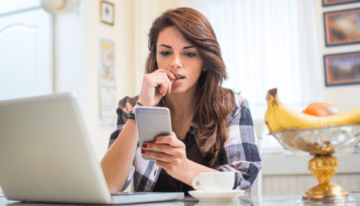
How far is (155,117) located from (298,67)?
2535 mm

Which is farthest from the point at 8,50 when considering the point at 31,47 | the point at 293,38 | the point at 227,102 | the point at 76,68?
the point at 293,38

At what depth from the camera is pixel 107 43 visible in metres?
2.96

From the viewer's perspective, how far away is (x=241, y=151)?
4.33 ft

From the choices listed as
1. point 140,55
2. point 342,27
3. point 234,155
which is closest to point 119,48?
point 140,55

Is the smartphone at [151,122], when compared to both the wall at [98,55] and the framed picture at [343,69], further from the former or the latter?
the framed picture at [343,69]

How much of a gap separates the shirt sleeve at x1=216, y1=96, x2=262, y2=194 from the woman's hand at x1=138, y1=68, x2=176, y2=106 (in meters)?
0.29

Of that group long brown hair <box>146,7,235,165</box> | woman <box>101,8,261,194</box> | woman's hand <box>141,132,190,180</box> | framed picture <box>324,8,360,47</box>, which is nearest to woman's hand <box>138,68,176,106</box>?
woman <box>101,8,261,194</box>

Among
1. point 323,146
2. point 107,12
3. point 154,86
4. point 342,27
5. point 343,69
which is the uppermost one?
point 107,12

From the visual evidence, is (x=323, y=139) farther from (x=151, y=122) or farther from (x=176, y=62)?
(x=176, y=62)

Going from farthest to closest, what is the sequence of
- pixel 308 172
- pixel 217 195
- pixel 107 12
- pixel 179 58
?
pixel 107 12 < pixel 308 172 < pixel 179 58 < pixel 217 195

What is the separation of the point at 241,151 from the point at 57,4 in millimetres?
2081

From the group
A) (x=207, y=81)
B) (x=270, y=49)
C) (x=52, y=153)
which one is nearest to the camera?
(x=52, y=153)

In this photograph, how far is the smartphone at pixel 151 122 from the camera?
84 cm

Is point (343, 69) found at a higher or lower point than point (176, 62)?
higher
